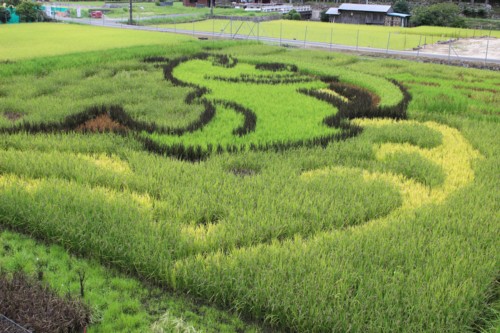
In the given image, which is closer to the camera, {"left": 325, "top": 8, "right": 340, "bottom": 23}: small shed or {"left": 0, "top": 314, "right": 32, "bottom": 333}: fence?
{"left": 0, "top": 314, "right": 32, "bottom": 333}: fence

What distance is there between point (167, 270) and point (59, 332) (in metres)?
1.23

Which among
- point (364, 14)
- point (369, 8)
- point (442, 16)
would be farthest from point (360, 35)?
point (442, 16)

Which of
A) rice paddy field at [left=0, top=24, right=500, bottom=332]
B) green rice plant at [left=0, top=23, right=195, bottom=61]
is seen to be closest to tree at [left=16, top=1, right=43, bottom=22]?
green rice plant at [left=0, top=23, right=195, bottom=61]

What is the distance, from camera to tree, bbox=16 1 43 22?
118 ft

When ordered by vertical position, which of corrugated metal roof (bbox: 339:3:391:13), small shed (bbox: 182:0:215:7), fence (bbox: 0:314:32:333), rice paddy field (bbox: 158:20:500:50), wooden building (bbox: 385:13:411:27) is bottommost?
fence (bbox: 0:314:32:333)

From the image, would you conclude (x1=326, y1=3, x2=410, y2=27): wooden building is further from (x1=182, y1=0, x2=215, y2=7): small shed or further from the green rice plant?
the green rice plant

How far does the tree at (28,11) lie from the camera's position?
3601 centimetres

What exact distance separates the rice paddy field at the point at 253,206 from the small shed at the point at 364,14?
38.1 meters

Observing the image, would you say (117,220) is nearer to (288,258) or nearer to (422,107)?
(288,258)

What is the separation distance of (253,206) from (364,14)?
1866 inches

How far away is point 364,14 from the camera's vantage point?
49.3 meters

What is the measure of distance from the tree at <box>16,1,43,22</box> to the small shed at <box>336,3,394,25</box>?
97.9 feet

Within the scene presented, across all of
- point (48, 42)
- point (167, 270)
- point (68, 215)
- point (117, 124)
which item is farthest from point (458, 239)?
point (48, 42)

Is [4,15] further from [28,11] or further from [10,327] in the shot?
[10,327]
